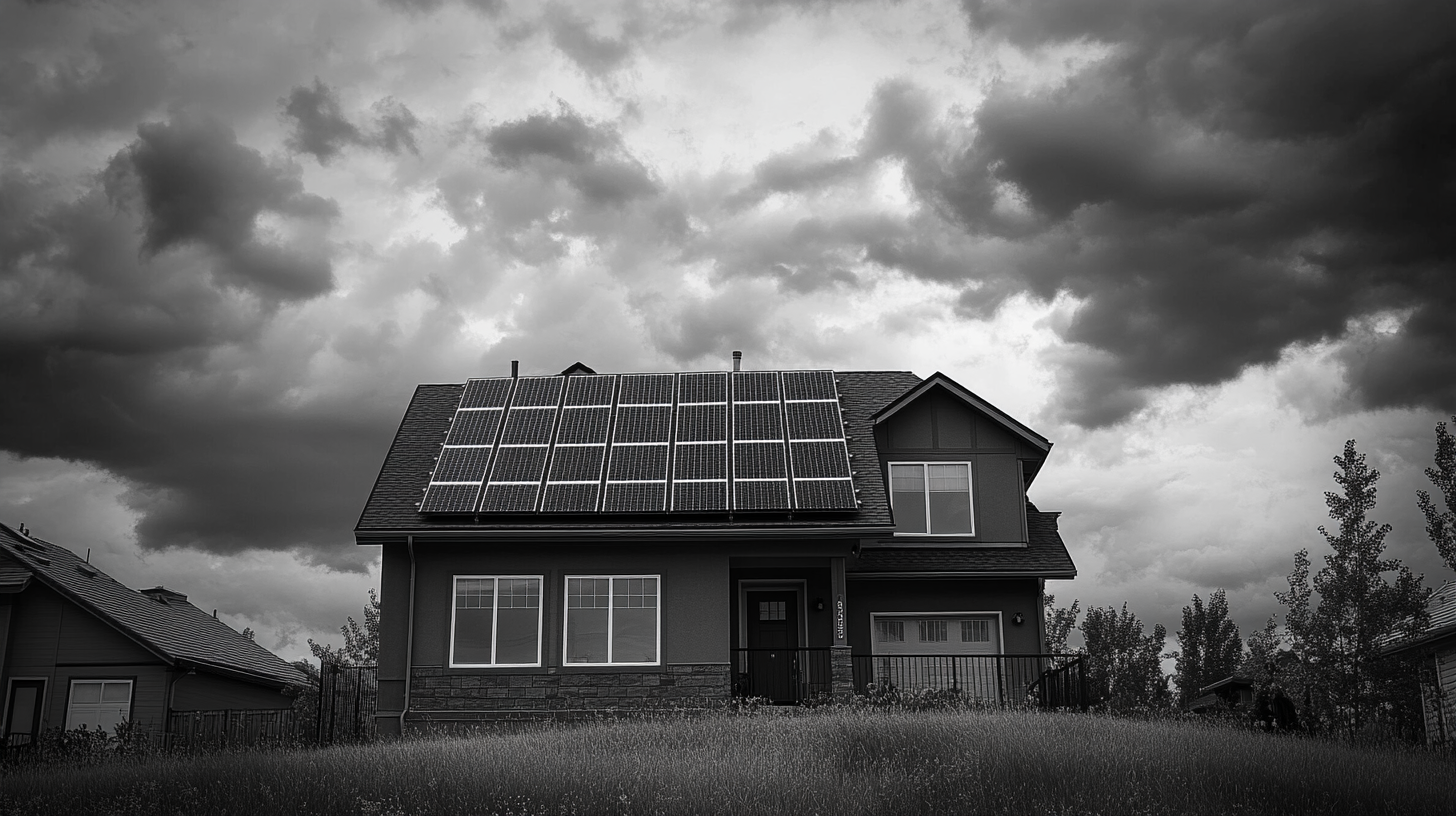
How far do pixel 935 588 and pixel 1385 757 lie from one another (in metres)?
8.85

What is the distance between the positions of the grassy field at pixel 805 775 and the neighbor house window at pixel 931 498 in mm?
7403

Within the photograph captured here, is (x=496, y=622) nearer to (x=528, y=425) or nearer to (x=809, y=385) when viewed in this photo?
(x=528, y=425)

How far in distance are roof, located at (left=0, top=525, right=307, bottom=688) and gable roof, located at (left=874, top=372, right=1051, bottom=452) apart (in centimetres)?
1652

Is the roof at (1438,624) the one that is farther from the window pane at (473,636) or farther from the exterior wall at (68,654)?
the exterior wall at (68,654)

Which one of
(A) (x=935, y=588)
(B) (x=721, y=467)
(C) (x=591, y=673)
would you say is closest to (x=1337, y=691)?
(A) (x=935, y=588)

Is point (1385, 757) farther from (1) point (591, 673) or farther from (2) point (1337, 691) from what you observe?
(1) point (591, 673)

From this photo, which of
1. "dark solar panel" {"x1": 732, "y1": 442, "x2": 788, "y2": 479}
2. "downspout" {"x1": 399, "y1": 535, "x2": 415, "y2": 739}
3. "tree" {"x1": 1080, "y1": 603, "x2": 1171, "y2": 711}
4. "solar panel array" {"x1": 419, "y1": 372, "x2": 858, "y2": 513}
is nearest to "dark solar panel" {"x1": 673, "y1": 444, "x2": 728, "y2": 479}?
"solar panel array" {"x1": 419, "y1": 372, "x2": 858, "y2": 513}

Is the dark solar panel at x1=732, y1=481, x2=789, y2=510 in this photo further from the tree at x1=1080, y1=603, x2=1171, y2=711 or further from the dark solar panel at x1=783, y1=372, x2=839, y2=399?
the tree at x1=1080, y1=603, x2=1171, y2=711

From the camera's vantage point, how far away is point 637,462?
70.1ft

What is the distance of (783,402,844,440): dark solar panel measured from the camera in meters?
22.0

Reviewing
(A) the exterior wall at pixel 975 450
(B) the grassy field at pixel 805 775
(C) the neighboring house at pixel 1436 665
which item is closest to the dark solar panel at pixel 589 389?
(A) the exterior wall at pixel 975 450

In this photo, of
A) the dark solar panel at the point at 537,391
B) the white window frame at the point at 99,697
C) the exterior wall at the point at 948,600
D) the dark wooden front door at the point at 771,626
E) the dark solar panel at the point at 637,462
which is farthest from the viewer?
the white window frame at the point at 99,697

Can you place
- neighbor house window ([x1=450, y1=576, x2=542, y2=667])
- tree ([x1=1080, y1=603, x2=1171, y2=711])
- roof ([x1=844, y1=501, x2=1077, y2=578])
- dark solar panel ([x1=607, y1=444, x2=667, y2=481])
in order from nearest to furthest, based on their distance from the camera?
neighbor house window ([x1=450, y1=576, x2=542, y2=667])
dark solar panel ([x1=607, y1=444, x2=667, y2=481])
roof ([x1=844, y1=501, x2=1077, y2=578])
tree ([x1=1080, y1=603, x2=1171, y2=711])

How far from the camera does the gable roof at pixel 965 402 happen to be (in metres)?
22.9
